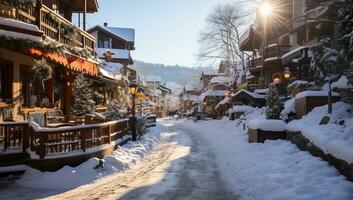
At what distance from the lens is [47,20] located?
16.7 meters

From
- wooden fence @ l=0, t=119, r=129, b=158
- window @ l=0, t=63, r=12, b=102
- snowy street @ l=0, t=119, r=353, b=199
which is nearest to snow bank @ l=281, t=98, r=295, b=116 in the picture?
snowy street @ l=0, t=119, r=353, b=199

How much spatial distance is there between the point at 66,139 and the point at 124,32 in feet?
152

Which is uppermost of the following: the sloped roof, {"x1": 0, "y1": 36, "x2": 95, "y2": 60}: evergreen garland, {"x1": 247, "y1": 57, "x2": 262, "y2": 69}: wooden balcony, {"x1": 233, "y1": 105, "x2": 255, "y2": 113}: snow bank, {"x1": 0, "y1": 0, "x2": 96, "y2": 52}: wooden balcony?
the sloped roof

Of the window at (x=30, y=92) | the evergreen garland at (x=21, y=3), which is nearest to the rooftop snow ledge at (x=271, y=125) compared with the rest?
the window at (x=30, y=92)

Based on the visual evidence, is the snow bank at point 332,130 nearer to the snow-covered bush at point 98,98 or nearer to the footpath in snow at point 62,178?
the footpath in snow at point 62,178

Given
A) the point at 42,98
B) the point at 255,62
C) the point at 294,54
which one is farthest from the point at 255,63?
the point at 42,98

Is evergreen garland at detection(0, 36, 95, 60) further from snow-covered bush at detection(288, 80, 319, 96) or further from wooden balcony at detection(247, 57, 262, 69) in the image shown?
wooden balcony at detection(247, 57, 262, 69)

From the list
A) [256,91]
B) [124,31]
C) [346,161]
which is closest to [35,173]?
[346,161]

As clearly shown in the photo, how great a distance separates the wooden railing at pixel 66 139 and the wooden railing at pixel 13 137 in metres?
0.26

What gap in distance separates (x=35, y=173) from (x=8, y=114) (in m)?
4.15

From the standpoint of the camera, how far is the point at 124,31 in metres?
57.5

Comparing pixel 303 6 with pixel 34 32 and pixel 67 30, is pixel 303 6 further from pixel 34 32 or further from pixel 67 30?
pixel 34 32

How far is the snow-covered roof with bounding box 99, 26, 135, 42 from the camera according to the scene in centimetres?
5529

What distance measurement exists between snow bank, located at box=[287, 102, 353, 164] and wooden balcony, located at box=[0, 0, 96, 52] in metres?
10.5
